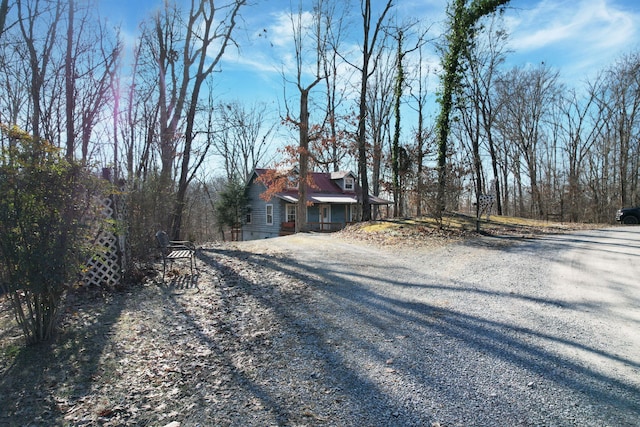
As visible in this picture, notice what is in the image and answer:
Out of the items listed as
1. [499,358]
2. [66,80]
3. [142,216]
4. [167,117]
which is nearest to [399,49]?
[167,117]

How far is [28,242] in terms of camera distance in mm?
3566

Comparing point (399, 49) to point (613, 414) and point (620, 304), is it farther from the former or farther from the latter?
point (613, 414)

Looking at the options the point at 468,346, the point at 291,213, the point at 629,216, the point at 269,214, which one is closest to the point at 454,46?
the point at 629,216

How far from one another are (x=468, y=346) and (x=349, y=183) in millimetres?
24951

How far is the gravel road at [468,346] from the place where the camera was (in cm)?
259

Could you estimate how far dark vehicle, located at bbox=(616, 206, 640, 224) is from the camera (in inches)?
726

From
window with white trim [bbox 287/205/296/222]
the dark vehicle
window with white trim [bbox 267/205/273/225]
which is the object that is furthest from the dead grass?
the dark vehicle

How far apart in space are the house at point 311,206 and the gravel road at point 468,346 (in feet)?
56.1

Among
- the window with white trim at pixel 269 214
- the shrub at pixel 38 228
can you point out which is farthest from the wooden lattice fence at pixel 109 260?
the window with white trim at pixel 269 214

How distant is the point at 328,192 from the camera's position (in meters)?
27.3

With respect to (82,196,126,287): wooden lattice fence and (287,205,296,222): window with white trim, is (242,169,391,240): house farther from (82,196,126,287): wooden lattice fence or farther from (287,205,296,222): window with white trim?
(82,196,126,287): wooden lattice fence

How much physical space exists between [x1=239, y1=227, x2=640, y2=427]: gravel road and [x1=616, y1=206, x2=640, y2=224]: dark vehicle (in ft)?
48.9

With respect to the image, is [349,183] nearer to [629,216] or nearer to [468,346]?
[629,216]

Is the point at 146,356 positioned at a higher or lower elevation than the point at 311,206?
lower
